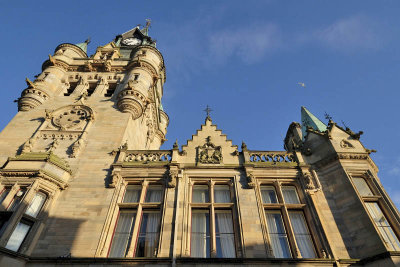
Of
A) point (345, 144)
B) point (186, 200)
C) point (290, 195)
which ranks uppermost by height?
point (345, 144)

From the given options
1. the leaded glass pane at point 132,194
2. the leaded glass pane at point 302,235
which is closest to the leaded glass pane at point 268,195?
the leaded glass pane at point 302,235

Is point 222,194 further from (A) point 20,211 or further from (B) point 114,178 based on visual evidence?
(A) point 20,211

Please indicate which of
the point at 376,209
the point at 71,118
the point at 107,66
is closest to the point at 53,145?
the point at 71,118

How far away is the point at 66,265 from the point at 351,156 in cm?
1295

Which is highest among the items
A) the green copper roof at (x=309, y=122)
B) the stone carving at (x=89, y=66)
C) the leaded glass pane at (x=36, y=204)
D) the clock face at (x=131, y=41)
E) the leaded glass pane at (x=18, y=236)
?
the clock face at (x=131, y=41)

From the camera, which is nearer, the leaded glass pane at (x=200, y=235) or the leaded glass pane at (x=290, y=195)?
the leaded glass pane at (x=200, y=235)

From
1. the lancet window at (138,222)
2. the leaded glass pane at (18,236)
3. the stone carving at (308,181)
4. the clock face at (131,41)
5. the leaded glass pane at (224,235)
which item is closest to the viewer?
the leaded glass pane at (18,236)

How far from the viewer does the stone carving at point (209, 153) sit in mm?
14219

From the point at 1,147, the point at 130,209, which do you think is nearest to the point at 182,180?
the point at 130,209

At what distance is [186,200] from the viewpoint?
12.1 meters

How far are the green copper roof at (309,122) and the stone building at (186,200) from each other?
0.43 feet

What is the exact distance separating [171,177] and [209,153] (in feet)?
9.23

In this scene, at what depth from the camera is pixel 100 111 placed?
59.9ft

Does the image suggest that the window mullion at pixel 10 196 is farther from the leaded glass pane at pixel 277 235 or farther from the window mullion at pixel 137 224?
the leaded glass pane at pixel 277 235
